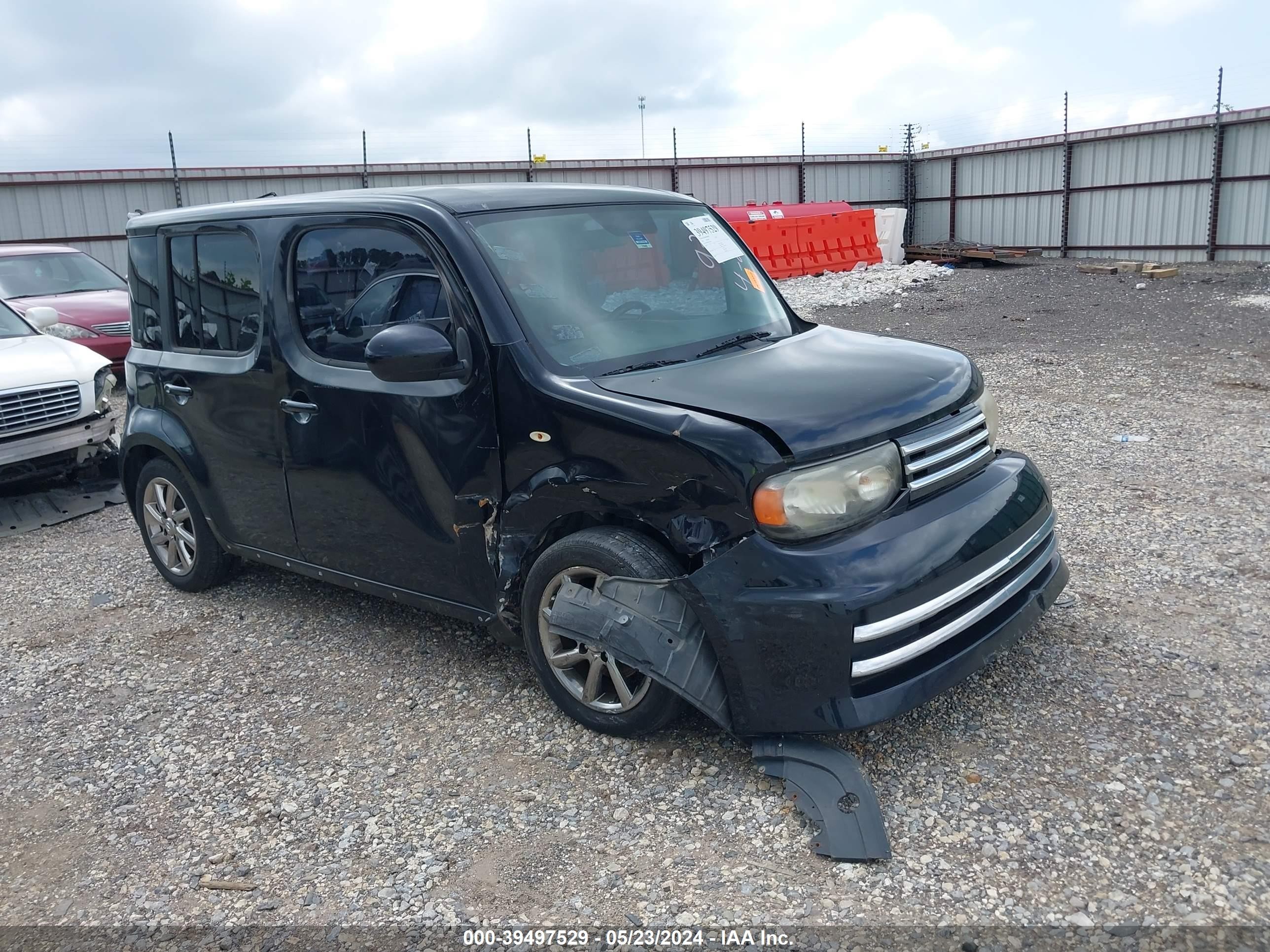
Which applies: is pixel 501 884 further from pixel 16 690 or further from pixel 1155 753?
pixel 16 690

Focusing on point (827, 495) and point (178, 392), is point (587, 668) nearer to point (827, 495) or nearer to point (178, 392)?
point (827, 495)

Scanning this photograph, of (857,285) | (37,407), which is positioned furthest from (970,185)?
(37,407)

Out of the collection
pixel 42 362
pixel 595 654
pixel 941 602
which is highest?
pixel 42 362

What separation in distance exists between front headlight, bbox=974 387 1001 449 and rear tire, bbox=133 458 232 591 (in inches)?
144

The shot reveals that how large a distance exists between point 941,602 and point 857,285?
1637cm

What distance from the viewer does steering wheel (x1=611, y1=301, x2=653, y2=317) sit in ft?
12.2

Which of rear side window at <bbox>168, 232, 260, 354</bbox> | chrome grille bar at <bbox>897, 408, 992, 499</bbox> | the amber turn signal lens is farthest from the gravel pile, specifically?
the amber turn signal lens

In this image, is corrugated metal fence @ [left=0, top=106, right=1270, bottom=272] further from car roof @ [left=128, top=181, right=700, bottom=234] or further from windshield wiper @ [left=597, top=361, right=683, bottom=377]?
windshield wiper @ [left=597, top=361, right=683, bottom=377]

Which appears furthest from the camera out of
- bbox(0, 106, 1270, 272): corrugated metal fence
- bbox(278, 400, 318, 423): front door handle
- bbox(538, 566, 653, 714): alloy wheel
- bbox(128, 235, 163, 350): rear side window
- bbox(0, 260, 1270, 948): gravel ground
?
bbox(0, 106, 1270, 272): corrugated metal fence

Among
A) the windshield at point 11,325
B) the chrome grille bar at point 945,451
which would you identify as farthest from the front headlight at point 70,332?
the chrome grille bar at point 945,451

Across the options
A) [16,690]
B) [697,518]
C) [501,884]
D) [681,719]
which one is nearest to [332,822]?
[501,884]

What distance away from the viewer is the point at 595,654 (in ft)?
11.2

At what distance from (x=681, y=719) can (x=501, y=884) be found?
98 cm

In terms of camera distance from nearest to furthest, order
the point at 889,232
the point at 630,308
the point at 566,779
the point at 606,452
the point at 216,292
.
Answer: the point at 606,452, the point at 566,779, the point at 630,308, the point at 216,292, the point at 889,232
